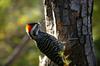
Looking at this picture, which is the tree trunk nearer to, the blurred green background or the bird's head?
the bird's head

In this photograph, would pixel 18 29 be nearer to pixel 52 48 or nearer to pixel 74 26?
pixel 52 48

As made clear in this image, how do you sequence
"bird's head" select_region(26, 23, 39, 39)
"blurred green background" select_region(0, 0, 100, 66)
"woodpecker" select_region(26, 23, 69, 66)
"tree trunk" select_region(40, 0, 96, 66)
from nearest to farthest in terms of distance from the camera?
"tree trunk" select_region(40, 0, 96, 66)
"woodpecker" select_region(26, 23, 69, 66)
"bird's head" select_region(26, 23, 39, 39)
"blurred green background" select_region(0, 0, 100, 66)

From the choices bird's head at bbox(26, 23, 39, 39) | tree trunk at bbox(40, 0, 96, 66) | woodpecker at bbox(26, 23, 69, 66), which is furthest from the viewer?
bird's head at bbox(26, 23, 39, 39)

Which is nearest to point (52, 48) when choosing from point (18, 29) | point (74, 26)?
point (74, 26)

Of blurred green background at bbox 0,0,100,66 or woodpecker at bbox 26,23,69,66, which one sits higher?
woodpecker at bbox 26,23,69,66

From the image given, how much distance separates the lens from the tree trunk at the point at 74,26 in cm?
545

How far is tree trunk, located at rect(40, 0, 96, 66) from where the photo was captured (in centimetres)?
545

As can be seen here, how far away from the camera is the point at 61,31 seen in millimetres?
5621

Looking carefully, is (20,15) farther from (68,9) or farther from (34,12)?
(68,9)

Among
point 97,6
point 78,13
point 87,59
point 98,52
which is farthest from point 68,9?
point 98,52

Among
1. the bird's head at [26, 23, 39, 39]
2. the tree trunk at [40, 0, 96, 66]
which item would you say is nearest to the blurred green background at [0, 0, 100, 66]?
the bird's head at [26, 23, 39, 39]

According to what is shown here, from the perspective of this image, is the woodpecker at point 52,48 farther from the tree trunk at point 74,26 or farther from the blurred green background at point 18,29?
the blurred green background at point 18,29

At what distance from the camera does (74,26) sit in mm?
5527

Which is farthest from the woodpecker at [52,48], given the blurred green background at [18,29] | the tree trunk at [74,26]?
the blurred green background at [18,29]
